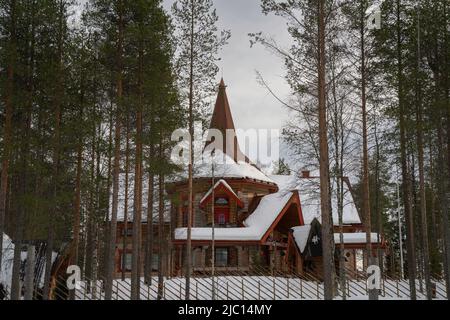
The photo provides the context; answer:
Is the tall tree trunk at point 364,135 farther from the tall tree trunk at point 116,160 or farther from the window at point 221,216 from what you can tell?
the window at point 221,216

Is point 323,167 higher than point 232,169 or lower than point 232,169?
lower

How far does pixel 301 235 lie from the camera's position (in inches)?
1096

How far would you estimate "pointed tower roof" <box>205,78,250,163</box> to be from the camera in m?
35.1

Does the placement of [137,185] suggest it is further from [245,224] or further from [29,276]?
[245,224]

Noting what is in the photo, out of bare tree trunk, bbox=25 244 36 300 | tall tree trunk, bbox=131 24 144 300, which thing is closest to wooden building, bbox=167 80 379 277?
tall tree trunk, bbox=131 24 144 300

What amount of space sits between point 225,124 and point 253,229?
10.3 metres

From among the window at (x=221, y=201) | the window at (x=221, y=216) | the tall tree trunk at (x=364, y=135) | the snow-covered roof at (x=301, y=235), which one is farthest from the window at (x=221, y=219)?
the tall tree trunk at (x=364, y=135)

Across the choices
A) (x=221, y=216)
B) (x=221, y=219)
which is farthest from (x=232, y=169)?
(x=221, y=219)

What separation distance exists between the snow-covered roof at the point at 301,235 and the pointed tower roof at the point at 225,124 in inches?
318

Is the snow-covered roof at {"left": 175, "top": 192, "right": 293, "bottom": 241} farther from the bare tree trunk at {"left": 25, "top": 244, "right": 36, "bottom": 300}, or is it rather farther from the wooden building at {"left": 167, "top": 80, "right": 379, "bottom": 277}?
the bare tree trunk at {"left": 25, "top": 244, "right": 36, "bottom": 300}

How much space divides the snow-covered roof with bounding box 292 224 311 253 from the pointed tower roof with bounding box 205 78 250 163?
8068 mm
